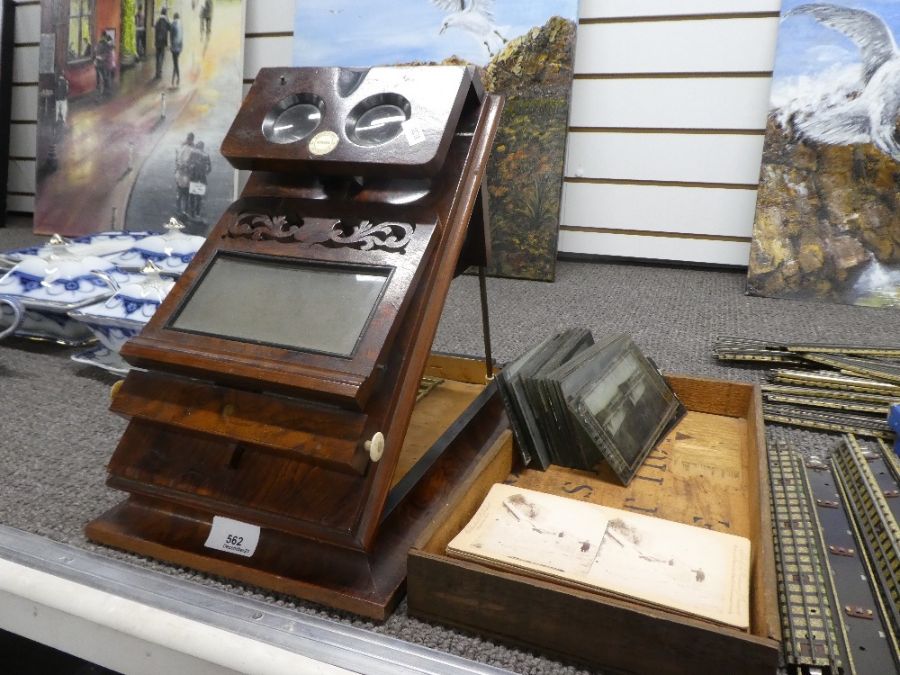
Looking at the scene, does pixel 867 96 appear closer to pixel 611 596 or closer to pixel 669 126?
pixel 669 126

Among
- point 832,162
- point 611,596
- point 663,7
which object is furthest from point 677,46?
point 611,596

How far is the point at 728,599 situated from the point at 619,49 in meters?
1.93

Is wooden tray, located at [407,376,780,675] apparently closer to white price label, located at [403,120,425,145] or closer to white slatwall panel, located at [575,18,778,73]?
white price label, located at [403,120,425,145]

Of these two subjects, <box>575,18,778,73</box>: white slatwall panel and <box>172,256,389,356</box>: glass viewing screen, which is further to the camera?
<box>575,18,778,73</box>: white slatwall panel

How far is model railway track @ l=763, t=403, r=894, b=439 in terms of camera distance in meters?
1.06

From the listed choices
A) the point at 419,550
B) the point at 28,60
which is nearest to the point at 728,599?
the point at 419,550

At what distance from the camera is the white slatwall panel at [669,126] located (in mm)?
2041

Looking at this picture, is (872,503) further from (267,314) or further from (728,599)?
(267,314)

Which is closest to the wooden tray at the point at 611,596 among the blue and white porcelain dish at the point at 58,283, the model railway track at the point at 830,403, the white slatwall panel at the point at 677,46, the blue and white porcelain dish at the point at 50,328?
the model railway track at the point at 830,403

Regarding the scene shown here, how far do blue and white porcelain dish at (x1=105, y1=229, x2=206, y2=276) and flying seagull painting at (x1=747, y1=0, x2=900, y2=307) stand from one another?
4.74 feet

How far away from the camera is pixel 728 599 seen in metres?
0.58

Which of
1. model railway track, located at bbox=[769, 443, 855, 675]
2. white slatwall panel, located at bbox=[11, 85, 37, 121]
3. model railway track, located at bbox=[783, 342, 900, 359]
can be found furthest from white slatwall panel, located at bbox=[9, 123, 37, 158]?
model railway track, located at bbox=[769, 443, 855, 675]

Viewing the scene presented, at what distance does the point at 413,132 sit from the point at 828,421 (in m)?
0.81

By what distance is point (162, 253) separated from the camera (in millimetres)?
1587
